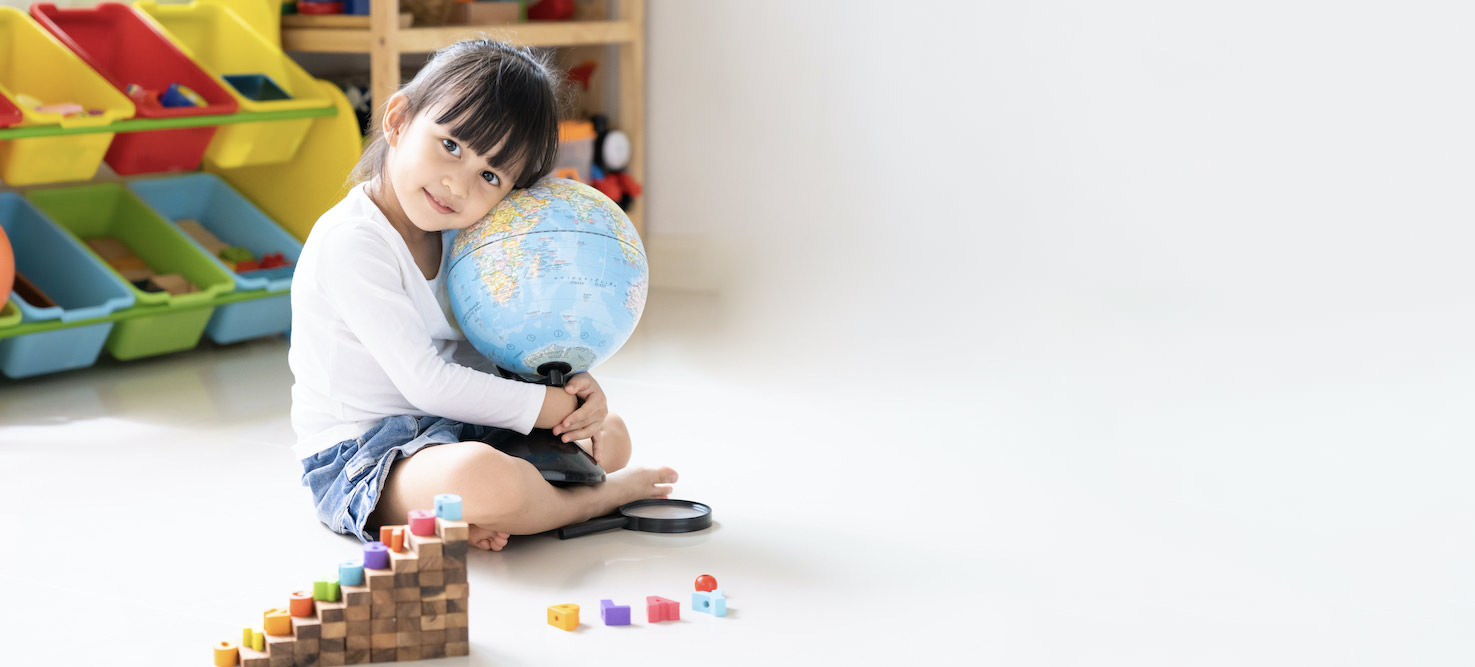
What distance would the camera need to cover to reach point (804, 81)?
3688mm

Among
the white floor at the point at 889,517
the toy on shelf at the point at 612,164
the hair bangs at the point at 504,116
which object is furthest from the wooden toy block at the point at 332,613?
the toy on shelf at the point at 612,164

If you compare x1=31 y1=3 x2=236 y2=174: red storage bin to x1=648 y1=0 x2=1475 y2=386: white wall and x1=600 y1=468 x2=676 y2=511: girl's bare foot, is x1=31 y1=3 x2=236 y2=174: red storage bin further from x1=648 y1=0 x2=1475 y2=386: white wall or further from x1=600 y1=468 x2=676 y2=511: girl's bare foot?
x1=600 y1=468 x2=676 y2=511: girl's bare foot

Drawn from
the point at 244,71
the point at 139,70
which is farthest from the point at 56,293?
the point at 244,71

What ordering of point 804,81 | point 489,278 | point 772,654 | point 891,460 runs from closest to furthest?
1. point 772,654
2. point 489,278
3. point 891,460
4. point 804,81

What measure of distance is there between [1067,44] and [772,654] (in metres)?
2.49

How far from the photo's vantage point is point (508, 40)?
2.50m

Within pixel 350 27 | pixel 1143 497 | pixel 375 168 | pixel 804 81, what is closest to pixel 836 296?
pixel 804 81

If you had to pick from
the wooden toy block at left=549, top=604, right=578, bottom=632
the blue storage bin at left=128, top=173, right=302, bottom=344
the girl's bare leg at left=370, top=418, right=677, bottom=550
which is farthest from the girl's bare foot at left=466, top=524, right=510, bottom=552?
the blue storage bin at left=128, top=173, right=302, bottom=344

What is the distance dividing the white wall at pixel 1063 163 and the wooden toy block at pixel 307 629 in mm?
1756

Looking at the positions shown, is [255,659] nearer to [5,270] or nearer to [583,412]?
[583,412]

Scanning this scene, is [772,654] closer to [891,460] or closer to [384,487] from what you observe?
[384,487]

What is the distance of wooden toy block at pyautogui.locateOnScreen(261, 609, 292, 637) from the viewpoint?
1279 millimetres

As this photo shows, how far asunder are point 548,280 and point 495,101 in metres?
0.22

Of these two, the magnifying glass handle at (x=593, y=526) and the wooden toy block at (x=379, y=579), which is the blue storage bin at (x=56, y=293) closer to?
the magnifying glass handle at (x=593, y=526)
